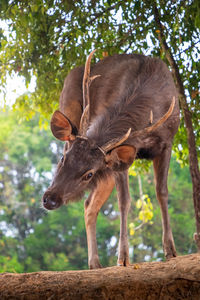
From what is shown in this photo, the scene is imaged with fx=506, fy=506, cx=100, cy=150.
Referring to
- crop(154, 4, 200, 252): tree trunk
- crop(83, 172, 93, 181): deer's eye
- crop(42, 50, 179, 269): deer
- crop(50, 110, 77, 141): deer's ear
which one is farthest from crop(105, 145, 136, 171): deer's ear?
crop(154, 4, 200, 252): tree trunk

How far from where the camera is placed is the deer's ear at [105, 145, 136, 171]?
477cm

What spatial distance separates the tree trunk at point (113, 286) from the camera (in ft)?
11.8

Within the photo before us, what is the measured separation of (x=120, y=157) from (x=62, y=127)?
626 millimetres

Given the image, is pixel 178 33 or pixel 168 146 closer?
pixel 168 146

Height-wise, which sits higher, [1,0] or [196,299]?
[1,0]

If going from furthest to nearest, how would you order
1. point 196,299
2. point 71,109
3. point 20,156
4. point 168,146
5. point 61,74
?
point 20,156 → point 61,74 → point 71,109 → point 168,146 → point 196,299

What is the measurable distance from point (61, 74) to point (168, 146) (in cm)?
192

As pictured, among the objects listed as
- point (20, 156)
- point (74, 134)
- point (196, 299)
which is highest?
point (20, 156)

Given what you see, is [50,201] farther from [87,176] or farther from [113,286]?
[113,286]

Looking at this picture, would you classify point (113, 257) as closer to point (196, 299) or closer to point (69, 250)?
point (69, 250)

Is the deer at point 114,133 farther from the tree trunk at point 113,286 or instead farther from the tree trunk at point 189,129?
the tree trunk at point 113,286

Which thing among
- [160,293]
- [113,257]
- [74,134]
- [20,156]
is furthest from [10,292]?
[20,156]

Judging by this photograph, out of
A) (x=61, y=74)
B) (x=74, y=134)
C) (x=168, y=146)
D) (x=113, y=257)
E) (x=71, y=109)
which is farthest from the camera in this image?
(x=113, y=257)

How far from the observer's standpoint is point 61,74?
661 centimetres
